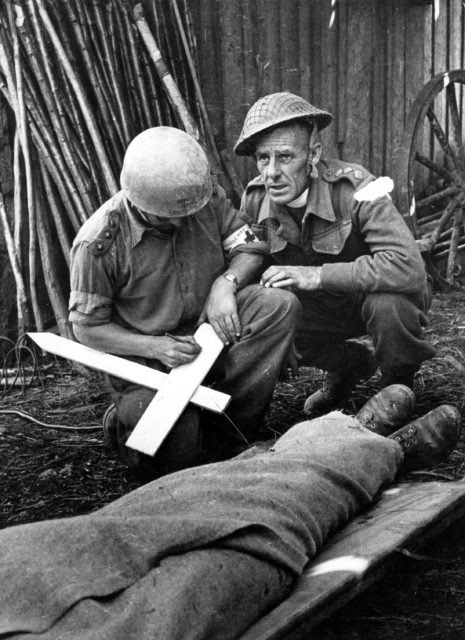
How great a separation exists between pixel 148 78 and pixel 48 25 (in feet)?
2.13

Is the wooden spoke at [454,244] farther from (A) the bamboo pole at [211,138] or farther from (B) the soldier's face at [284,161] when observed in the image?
(B) the soldier's face at [284,161]

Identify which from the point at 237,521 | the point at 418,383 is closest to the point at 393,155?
the point at 418,383

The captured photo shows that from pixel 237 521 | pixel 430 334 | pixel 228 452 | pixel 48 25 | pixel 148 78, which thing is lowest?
pixel 430 334

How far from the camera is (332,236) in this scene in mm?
3400

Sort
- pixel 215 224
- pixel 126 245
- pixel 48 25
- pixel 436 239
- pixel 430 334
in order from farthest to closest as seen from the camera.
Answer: pixel 436 239, pixel 430 334, pixel 48 25, pixel 215 224, pixel 126 245

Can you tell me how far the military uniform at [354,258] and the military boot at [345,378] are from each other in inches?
6.1

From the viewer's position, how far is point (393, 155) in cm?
664

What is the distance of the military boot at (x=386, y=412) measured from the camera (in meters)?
3.01

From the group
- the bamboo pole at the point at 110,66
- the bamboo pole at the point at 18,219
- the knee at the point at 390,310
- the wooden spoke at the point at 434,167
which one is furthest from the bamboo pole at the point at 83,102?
the wooden spoke at the point at 434,167

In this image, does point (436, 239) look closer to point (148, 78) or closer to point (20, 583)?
point (148, 78)

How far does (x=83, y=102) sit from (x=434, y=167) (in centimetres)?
310

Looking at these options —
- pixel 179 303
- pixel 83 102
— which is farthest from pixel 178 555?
pixel 83 102

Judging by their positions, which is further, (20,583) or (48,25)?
(48,25)

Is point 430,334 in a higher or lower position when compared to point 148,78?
lower
